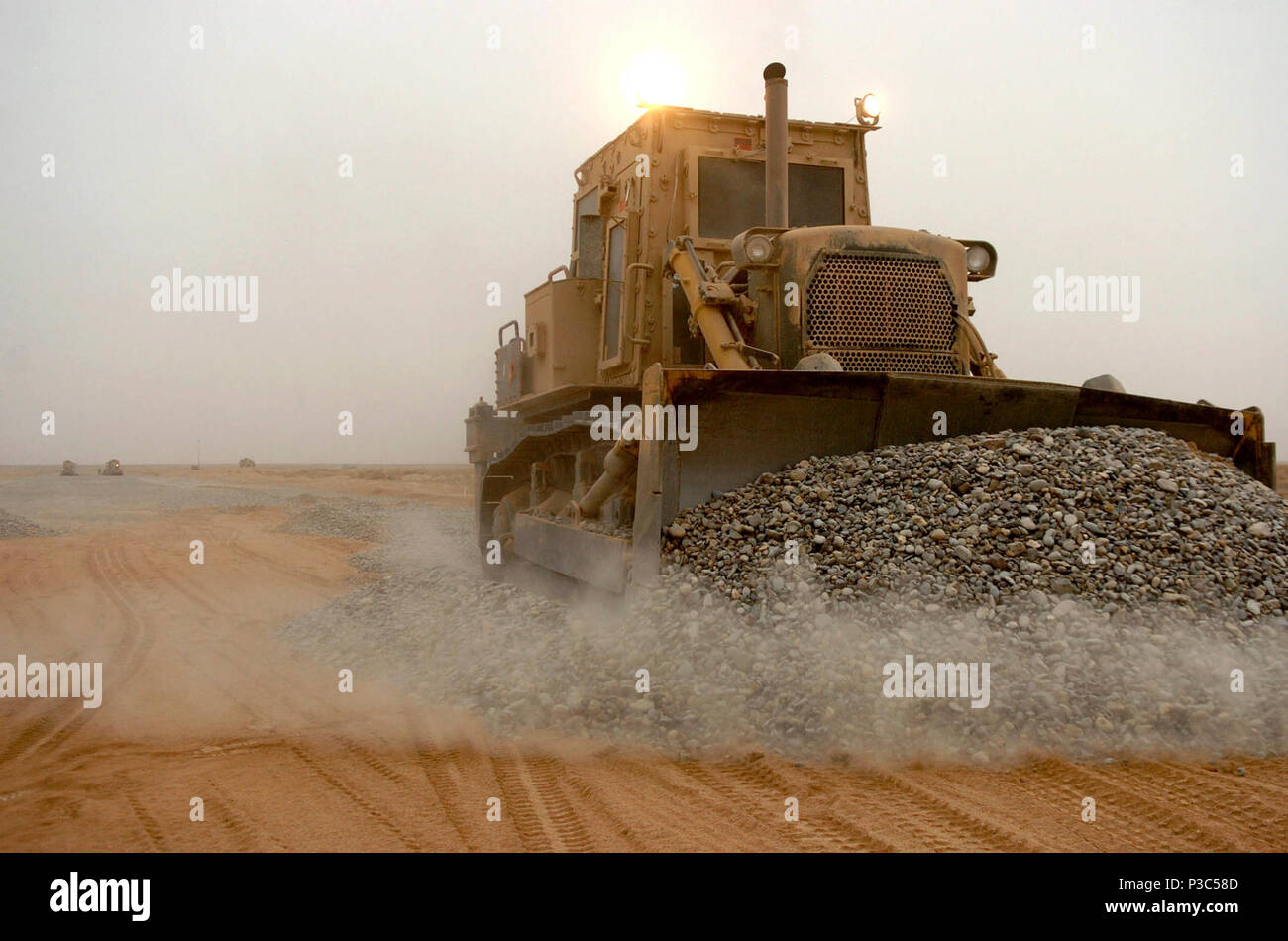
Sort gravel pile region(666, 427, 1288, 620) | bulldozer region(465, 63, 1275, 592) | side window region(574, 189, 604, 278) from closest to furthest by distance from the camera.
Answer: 1. gravel pile region(666, 427, 1288, 620)
2. bulldozer region(465, 63, 1275, 592)
3. side window region(574, 189, 604, 278)

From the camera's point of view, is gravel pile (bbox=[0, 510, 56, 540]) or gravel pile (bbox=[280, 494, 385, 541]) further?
gravel pile (bbox=[280, 494, 385, 541])

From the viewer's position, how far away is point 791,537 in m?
5.28

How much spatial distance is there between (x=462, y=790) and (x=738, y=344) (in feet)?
11.7

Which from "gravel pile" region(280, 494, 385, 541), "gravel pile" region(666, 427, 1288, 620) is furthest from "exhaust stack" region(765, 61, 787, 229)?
"gravel pile" region(280, 494, 385, 541)

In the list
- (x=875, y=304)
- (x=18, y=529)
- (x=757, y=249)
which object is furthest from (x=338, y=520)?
(x=875, y=304)

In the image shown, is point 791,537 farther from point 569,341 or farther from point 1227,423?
point 569,341

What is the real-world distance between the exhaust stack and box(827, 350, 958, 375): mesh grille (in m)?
1.43

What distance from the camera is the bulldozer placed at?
19.0 ft

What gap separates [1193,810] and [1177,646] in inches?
43.7

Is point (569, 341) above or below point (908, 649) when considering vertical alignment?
above

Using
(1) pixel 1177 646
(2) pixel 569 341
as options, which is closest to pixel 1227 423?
(1) pixel 1177 646

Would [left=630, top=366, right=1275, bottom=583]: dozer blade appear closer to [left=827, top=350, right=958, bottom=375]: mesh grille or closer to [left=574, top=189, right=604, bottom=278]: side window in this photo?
[left=827, top=350, right=958, bottom=375]: mesh grille

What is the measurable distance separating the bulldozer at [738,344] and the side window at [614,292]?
0.03 meters

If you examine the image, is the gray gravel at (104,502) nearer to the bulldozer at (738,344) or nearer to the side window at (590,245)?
the side window at (590,245)
